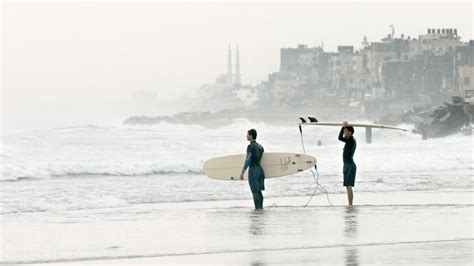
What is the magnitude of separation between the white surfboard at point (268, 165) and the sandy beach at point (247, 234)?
0.54 m

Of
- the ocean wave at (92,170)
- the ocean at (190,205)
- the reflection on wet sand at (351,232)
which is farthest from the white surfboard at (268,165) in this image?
the ocean wave at (92,170)

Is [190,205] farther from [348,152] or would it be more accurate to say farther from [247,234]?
[247,234]

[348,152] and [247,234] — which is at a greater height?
[348,152]

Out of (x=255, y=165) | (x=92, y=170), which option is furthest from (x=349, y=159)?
(x=92, y=170)

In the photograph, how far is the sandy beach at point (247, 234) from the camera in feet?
35.0

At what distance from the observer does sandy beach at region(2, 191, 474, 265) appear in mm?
10656

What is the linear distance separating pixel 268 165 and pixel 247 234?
451cm

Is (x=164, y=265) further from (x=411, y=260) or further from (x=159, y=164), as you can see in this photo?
Result: (x=159, y=164)

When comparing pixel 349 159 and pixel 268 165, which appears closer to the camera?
pixel 349 159

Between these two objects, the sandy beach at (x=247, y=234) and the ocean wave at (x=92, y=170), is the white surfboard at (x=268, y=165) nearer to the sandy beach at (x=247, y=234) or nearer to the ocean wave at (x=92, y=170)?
the sandy beach at (x=247, y=234)

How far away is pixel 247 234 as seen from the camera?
1253 centimetres

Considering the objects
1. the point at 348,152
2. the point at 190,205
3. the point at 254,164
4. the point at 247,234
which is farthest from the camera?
the point at 190,205

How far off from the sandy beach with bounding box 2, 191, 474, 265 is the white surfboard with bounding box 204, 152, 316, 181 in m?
0.54

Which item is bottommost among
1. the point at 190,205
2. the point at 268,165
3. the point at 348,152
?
the point at 190,205
